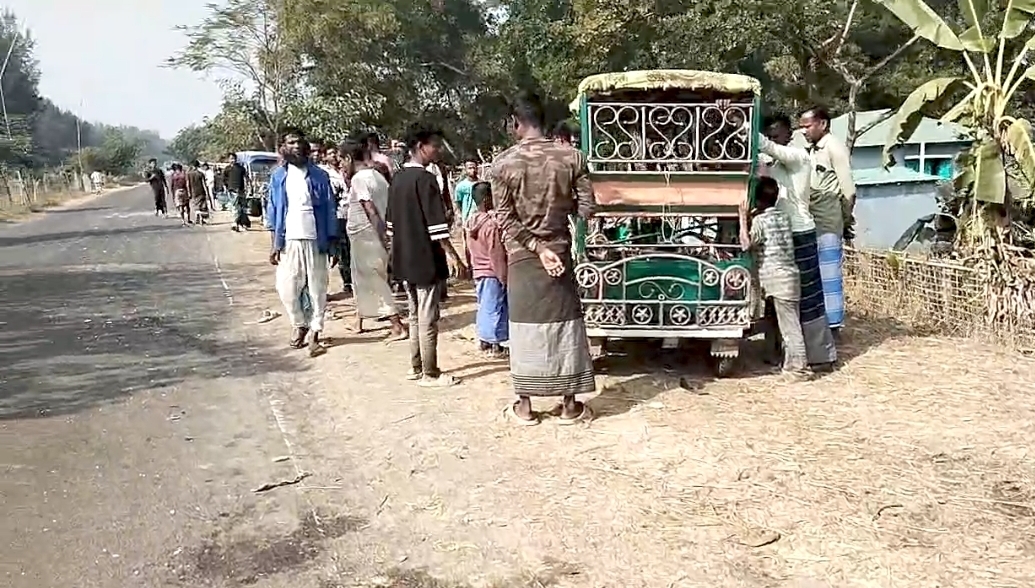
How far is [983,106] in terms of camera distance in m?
8.15

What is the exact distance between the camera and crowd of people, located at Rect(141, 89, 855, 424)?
5.60m

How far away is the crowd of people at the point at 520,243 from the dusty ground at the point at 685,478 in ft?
1.35

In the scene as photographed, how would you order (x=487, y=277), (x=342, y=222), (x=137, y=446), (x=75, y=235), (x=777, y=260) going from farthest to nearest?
1. (x=75, y=235)
2. (x=342, y=222)
3. (x=487, y=277)
4. (x=777, y=260)
5. (x=137, y=446)

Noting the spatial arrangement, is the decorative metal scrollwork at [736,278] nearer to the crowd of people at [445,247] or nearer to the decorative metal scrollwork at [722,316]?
the decorative metal scrollwork at [722,316]

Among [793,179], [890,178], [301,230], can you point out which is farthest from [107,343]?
[890,178]

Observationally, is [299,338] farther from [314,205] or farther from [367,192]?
[367,192]

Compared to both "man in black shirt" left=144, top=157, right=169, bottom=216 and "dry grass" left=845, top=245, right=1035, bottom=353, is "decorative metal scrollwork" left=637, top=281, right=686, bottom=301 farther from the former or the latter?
"man in black shirt" left=144, top=157, right=169, bottom=216

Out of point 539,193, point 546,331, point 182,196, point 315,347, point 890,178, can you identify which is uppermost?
point 539,193

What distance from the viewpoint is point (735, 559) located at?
403cm

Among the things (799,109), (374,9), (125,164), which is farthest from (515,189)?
(125,164)

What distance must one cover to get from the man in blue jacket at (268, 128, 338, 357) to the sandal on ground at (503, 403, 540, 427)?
8.38 ft

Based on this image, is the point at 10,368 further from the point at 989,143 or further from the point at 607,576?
the point at 989,143

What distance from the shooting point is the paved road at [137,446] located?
4238 millimetres

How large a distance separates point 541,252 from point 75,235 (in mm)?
18357
